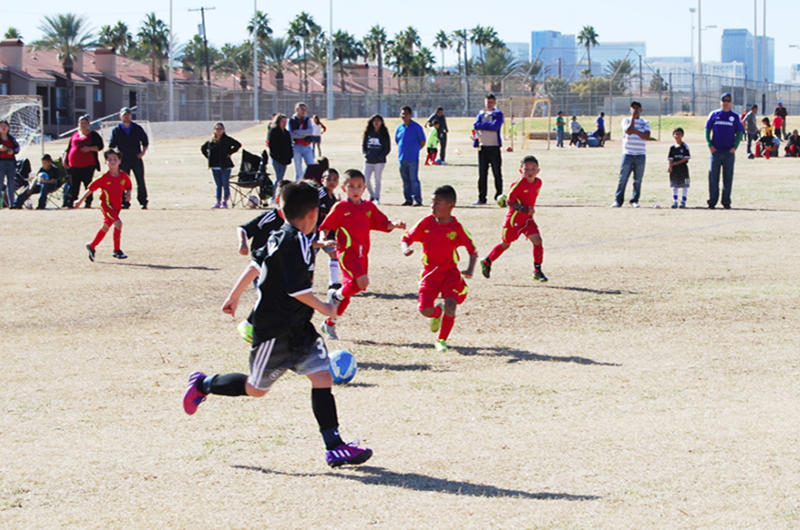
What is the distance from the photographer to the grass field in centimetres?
441

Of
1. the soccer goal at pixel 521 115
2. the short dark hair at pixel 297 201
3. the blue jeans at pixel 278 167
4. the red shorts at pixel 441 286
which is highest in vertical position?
the soccer goal at pixel 521 115

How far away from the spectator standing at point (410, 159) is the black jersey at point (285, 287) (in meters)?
13.7

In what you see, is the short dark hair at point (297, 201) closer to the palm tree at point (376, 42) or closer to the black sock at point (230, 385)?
the black sock at point (230, 385)

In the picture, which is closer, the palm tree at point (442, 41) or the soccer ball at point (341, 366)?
the soccer ball at point (341, 366)

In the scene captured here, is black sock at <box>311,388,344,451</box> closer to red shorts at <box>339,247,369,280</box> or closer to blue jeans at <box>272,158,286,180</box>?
red shorts at <box>339,247,369,280</box>

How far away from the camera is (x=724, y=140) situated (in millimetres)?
18000

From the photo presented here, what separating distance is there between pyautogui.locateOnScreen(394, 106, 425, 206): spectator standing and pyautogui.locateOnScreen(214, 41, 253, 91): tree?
65.0 meters

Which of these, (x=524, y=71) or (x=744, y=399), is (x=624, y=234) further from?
(x=524, y=71)

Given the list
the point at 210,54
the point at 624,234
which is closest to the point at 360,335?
the point at 624,234

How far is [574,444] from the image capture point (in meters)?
5.27

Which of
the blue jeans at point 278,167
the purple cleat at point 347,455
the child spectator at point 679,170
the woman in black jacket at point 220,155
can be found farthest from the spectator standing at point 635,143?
the purple cleat at point 347,455

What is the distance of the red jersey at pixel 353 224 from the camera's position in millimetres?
8062

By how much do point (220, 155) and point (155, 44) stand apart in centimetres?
6775

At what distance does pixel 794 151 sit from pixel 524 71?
31499mm
